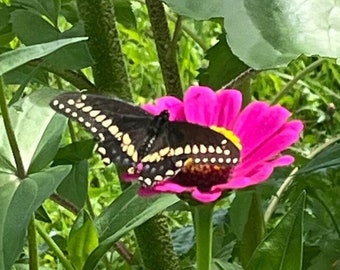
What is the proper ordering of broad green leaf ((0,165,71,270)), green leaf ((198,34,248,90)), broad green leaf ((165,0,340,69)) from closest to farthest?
broad green leaf ((165,0,340,69)) < broad green leaf ((0,165,71,270)) < green leaf ((198,34,248,90))

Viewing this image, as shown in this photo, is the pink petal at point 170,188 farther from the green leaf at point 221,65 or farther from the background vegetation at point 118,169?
the green leaf at point 221,65

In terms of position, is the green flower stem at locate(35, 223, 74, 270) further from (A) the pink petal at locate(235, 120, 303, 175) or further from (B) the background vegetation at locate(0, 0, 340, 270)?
(A) the pink petal at locate(235, 120, 303, 175)

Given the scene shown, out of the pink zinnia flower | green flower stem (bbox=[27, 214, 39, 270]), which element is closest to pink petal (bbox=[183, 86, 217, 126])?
the pink zinnia flower

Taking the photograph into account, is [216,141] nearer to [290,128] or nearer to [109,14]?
[290,128]

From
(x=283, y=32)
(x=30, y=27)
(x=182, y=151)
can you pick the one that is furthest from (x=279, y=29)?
(x=30, y=27)

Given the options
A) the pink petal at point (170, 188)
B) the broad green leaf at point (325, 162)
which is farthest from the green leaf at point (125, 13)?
the pink petal at point (170, 188)

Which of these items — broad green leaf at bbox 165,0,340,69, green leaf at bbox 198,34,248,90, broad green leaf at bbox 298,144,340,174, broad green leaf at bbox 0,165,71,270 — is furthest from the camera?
green leaf at bbox 198,34,248,90

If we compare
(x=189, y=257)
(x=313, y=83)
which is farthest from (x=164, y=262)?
(x=313, y=83)
